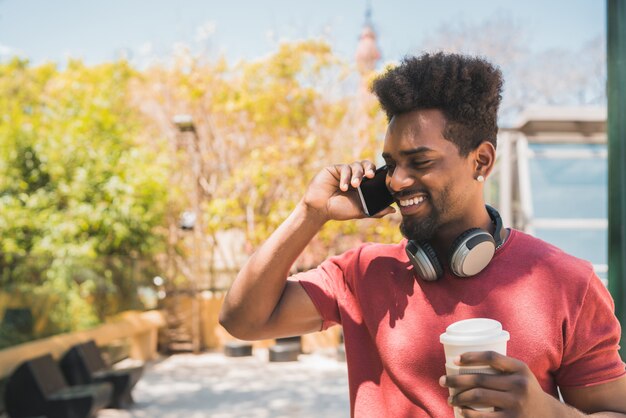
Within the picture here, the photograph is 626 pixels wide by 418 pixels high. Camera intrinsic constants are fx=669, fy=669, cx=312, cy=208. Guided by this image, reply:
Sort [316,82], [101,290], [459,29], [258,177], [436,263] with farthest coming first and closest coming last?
[459,29] → [316,82] → [258,177] → [101,290] → [436,263]

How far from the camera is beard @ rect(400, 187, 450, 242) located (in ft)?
4.37

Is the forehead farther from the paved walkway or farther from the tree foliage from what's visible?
the tree foliage

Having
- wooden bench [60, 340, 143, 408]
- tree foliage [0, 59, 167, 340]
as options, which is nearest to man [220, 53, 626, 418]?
wooden bench [60, 340, 143, 408]

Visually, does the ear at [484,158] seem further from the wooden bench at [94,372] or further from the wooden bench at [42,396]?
the wooden bench at [94,372]

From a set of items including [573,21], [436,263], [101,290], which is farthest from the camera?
[573,21]

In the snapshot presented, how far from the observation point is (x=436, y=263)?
4.28 feet

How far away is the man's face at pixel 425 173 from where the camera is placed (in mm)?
1320

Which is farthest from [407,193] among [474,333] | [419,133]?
[474,333]

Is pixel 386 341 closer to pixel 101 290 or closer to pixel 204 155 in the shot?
pixel 101 290

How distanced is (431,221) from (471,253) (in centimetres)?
11

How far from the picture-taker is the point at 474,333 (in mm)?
992

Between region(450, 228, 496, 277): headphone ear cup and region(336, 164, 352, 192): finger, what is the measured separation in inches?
11.3

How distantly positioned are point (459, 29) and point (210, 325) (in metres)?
10.9

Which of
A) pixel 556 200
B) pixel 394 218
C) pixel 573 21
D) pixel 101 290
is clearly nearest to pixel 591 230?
pixel 556 200
